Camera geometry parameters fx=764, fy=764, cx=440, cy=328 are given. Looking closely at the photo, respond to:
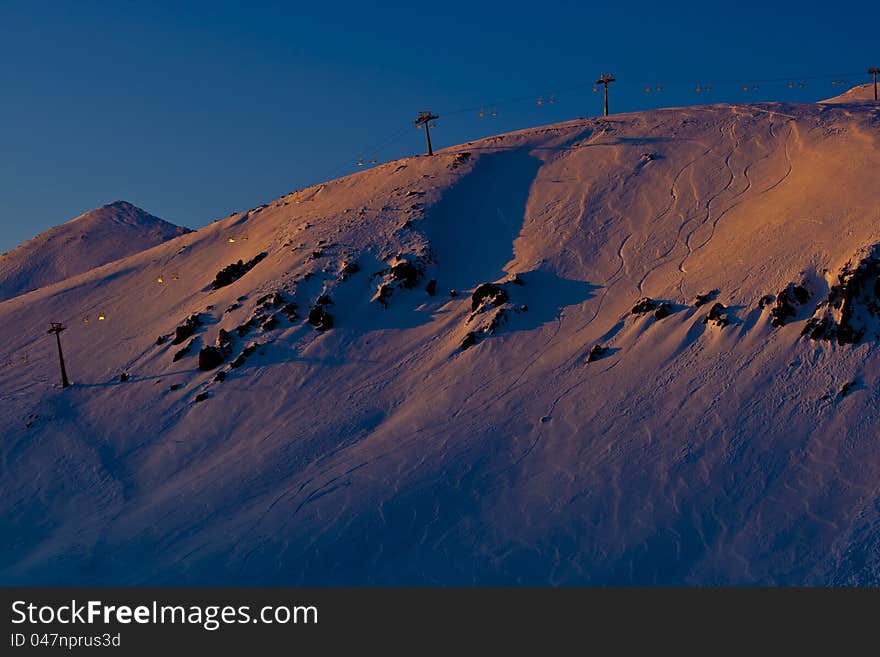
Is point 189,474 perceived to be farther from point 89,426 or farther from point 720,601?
point 720,601

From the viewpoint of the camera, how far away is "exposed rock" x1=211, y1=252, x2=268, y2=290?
2125 inches

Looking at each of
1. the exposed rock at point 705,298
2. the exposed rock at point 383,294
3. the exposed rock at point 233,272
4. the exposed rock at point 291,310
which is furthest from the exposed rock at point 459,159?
the exposed rock at point 705,298

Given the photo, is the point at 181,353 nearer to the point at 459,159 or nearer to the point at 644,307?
the point at 644,307

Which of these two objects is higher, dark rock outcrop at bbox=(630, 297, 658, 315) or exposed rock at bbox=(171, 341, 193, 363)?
exposed rock at bbox=(171, 341, 193, 363)

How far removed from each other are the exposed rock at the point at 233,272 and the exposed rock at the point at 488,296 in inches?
722

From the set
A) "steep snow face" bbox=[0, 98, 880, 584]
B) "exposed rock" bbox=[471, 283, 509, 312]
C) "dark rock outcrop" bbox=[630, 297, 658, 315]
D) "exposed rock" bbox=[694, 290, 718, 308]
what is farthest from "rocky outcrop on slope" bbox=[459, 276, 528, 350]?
"exposed rock" bbox=[694, 290, 718, 308]

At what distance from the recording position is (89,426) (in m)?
41.2

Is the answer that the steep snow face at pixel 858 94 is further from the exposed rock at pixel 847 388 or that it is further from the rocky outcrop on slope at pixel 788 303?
the exposed rock at pixel 847 388

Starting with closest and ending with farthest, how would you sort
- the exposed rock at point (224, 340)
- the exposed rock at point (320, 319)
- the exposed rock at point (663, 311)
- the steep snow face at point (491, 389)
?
1. the steep snow face at point (491, 389)
2. the exposed rock at point (663, 311)
3. the exposed rock at point (224, 340)
4. the exposed rock at point (320, 319)

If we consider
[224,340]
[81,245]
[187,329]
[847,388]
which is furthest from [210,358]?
[81,245]

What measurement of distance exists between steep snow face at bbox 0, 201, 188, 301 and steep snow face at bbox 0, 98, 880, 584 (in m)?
29.4

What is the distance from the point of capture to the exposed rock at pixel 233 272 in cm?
5397

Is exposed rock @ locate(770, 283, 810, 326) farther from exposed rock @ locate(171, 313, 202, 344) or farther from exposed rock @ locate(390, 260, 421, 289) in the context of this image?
exposed rock @ locate(171, 313, 202, 344)

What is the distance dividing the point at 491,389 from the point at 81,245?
3116 inches
